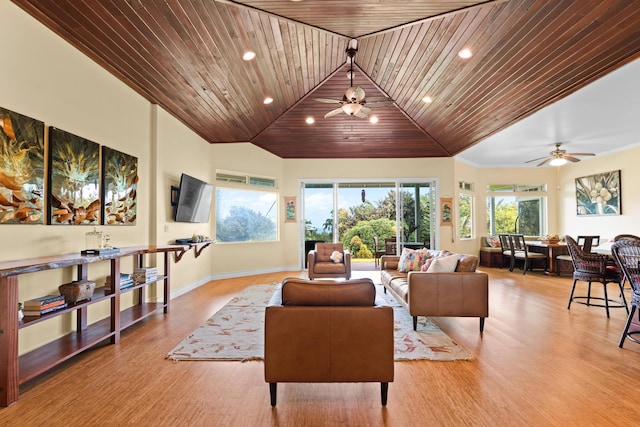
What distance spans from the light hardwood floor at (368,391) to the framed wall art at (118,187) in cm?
154

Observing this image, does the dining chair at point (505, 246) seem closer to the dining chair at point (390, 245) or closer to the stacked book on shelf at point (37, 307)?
the dining chair at point (390, 245)

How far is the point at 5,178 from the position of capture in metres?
2.62

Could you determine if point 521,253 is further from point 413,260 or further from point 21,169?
point 21,169

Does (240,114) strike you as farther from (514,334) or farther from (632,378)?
(632,378)

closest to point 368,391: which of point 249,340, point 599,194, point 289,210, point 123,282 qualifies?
point 249,340

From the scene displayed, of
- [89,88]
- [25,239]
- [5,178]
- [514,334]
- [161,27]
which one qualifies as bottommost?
[514,334]

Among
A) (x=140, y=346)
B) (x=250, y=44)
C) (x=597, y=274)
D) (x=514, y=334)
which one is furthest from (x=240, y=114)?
(x=597, y=274)

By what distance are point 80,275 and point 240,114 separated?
12.1 ft

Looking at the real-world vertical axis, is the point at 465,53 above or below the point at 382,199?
above

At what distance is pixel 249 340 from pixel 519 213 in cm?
874

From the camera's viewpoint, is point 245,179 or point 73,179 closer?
point 73,179

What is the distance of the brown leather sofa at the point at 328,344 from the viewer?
2.19m

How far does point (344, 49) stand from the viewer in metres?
4.51

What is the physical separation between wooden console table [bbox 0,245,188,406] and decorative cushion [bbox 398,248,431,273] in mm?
3398
